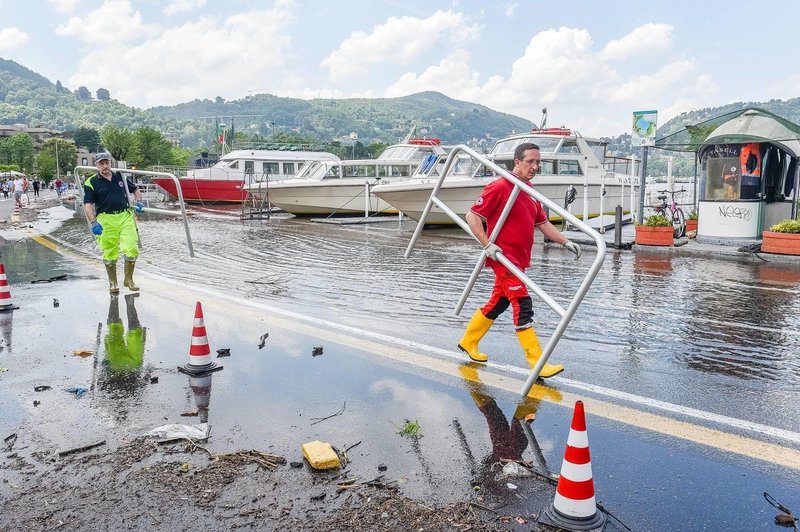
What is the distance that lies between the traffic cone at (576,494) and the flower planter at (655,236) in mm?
12469

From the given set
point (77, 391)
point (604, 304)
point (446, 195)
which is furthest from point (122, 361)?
point (446, 195)

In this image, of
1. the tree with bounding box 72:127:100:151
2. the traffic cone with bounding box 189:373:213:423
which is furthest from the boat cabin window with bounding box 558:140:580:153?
the tree with bounding box 72:127:100:151

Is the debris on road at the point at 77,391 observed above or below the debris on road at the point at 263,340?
below

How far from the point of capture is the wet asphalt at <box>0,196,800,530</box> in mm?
3502

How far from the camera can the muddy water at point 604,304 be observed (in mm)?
5160

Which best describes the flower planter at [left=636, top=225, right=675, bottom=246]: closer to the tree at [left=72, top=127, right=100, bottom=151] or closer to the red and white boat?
the red and white boat

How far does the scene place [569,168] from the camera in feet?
74.2

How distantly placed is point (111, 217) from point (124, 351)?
11.5 feet

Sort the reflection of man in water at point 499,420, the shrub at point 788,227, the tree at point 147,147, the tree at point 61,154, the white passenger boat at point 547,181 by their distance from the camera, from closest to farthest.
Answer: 1. the reflection of man in water at point 499,420
2. the shrub at point 788,227
3. the white passenger boat at point 547,181
4. the tree at point 147,147
5. the tree at point 61,154

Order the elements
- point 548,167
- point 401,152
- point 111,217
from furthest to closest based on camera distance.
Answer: point 401,152 < point 548,167 < point 111,217

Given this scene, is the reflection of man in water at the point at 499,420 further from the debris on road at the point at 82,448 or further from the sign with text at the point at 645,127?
the sign with text at the point at 645,127

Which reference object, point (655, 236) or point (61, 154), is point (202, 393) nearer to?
point (655, 236)

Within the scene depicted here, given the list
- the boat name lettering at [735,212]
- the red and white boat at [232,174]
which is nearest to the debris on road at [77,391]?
the boat name lettering at [735,212]

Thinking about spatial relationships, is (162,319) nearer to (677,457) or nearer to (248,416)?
(248,416)
